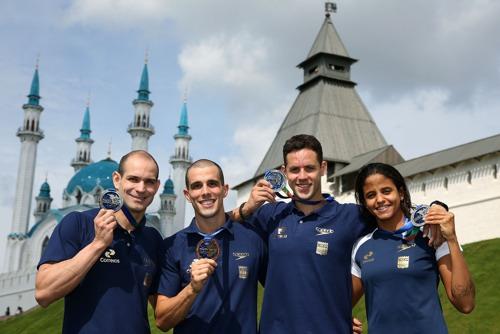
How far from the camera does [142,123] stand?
6412cm

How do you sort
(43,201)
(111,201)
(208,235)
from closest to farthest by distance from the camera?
(111,201) < (208,235) < (43,201)

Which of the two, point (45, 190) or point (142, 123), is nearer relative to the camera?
point (142, 123)

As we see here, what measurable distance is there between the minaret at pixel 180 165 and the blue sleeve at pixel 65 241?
205ft

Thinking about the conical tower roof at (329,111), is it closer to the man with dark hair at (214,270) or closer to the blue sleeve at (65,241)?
the man with dark hair at (214,270)

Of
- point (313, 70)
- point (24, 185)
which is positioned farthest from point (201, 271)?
point (24, 185)

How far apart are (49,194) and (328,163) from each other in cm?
3910

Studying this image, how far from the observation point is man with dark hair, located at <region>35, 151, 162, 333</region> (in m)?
4.54

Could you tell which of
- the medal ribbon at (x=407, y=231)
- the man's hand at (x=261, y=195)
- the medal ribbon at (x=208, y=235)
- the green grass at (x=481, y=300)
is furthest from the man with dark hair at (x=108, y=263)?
the green grass at (x=481, y=300)

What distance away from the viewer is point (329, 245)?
5.04m

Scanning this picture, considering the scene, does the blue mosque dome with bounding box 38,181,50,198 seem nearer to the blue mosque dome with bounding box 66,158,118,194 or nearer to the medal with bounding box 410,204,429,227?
the blue mosque dome with bounding box 66,158,118,194

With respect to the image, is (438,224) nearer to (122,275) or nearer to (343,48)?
(122,275)

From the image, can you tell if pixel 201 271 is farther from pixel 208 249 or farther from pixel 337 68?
pixel 337 68

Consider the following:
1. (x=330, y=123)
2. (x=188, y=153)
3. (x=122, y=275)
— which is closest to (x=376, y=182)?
(x=122, y=275)

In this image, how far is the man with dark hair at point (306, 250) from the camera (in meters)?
4.89
